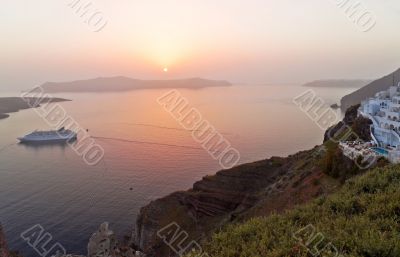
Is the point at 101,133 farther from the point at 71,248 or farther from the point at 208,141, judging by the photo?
the point at 71,248

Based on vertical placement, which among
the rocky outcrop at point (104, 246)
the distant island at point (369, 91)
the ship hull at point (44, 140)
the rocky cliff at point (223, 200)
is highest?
the ship hull at point (44, 140)

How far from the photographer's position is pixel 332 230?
7414mm

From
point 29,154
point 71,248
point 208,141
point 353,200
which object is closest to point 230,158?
point 208,141

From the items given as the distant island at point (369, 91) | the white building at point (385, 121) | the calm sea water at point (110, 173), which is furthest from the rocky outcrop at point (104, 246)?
the distant island at point (369, 91)

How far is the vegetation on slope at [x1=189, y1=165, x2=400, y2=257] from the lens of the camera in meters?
6.59

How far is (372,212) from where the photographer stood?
812 centimetres

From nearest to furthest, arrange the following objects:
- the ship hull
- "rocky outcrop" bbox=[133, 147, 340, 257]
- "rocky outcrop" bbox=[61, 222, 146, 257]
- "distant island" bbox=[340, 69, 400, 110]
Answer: "rocky outcrop" bbox=[61, 222, 146, 257] → "rocky outcrop" bbox=[133, 147, 340, 257] → the ship hull → "distant island" bbox=[340, 69, 400, 110]

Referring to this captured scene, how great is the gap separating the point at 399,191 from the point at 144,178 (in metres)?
45.1

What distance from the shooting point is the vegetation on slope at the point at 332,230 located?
6.59 meters

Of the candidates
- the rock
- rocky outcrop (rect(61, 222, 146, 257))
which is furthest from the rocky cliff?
the rock

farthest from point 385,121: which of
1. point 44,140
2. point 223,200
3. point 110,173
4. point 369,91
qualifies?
point 369,91

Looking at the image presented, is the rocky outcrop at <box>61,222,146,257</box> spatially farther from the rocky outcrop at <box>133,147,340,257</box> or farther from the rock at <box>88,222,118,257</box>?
the rocky outcrop at <box>133,147,340,257</box>

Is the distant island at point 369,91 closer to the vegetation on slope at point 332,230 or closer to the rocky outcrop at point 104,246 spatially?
the rocky outcrop at point 104,246

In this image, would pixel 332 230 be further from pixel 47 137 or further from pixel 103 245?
pixel 47 137
